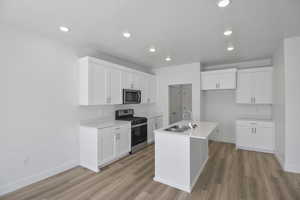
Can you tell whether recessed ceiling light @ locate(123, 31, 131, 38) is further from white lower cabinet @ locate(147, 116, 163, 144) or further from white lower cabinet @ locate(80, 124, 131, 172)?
white lower cabinet @ locate(147, 116, 163, 144)

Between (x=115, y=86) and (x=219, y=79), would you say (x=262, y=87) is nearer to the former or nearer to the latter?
(x=219, y=79)

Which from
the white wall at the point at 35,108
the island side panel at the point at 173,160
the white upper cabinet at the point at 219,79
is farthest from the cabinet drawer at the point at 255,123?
the white wall at the point at 35,108

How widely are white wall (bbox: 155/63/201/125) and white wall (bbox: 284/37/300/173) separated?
2.15m

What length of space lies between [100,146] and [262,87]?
15.2ft

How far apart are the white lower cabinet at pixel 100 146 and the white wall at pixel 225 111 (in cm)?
308

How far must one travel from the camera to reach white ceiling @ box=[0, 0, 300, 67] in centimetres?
181

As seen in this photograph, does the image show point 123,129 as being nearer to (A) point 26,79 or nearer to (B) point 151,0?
(A) point 26,79

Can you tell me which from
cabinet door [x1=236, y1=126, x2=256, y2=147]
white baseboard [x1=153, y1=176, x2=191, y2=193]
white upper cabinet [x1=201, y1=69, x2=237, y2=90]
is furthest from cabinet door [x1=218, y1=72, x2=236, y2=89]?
white baseboard [x1=153, y1=176, x2=191, y2=193]

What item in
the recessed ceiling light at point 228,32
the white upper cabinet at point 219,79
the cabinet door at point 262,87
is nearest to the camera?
the recessed ceiling light at point 228,32

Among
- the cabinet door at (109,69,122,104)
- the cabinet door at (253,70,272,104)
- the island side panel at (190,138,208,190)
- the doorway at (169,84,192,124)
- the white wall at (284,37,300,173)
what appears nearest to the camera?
the island side panel at (190,138,208,190)

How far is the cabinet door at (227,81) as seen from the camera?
430 centimetres

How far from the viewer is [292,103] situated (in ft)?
9.16

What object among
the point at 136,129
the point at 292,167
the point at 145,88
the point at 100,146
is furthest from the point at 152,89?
the point at 292,167

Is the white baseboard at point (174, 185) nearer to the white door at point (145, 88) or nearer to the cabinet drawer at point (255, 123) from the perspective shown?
the white door at point (145, 88)
